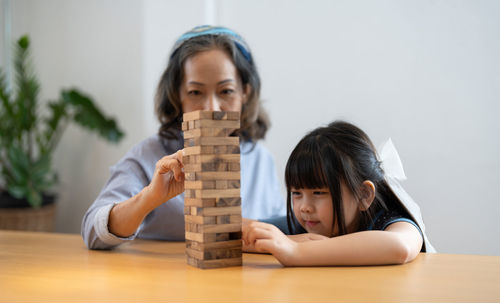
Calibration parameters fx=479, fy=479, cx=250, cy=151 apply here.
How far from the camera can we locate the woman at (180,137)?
130cm

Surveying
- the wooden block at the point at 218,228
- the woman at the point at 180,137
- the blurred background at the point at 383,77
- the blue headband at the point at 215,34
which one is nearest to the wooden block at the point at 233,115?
the wooden block at the point at 218,228

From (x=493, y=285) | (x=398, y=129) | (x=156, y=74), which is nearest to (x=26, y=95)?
(x=156, y=74)

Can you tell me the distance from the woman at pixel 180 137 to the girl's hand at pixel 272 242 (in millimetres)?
392

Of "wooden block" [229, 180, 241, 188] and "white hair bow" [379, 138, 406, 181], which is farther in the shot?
"white hair bow" [379, 138, 406, 181]

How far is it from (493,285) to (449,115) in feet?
4.96

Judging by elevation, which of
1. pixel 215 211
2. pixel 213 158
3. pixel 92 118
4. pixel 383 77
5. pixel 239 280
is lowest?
pixel 239 280

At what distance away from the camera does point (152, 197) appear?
3.85 feet

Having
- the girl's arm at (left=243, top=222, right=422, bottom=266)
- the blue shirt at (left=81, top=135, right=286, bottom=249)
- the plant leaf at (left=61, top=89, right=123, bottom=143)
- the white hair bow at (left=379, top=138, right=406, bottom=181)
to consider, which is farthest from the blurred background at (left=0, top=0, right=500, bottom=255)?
the girl's arm at (left=243, top=222, right=422, bottom=266)

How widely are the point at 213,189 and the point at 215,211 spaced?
4 centimetres

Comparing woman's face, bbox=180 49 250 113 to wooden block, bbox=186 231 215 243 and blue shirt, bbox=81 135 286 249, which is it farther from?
wooden block, bbox=186 231 215 243

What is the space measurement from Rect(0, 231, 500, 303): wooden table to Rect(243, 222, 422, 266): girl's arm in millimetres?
20

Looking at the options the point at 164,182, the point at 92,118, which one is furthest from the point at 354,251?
the point at 92,118

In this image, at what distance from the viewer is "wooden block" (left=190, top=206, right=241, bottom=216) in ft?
3.16

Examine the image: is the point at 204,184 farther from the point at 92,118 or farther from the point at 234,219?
the point at 92,118
